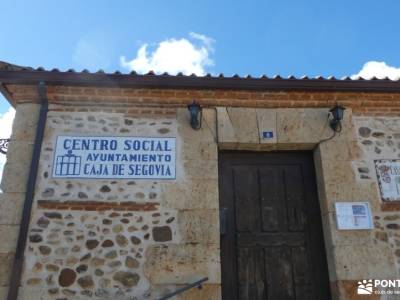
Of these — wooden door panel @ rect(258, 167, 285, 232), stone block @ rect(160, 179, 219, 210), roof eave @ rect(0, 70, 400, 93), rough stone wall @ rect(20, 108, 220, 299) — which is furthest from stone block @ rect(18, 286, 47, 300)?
wooden door panel @ rect(258, 167, 285, 232)

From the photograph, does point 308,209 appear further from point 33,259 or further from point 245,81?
point 33,259

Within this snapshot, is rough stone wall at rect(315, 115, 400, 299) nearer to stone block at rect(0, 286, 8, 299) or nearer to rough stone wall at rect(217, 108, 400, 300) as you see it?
rough stone wall at rect(217, 108, 400, 300)

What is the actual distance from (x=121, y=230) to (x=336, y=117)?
3.01 metres

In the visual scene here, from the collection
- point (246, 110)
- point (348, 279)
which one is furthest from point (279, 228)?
point (246, 110)

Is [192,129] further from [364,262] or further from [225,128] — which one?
[364,262]

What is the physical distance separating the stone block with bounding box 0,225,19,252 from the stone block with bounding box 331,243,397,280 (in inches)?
142

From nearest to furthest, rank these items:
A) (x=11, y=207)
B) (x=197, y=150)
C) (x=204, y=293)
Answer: (x=204, y=293), (x=11, y=207), (x=197, y=150)

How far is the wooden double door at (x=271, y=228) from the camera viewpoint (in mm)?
4285

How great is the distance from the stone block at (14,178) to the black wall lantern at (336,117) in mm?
3832

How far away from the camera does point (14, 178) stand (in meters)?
4.22

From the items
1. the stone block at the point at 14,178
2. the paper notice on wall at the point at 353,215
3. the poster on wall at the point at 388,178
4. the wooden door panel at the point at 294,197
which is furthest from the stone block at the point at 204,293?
the poster on wall at the point at 388,178

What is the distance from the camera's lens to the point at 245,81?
4664mm

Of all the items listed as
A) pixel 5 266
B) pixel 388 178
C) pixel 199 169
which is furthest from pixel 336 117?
pixel 5 266

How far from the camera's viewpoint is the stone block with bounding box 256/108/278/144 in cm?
466
